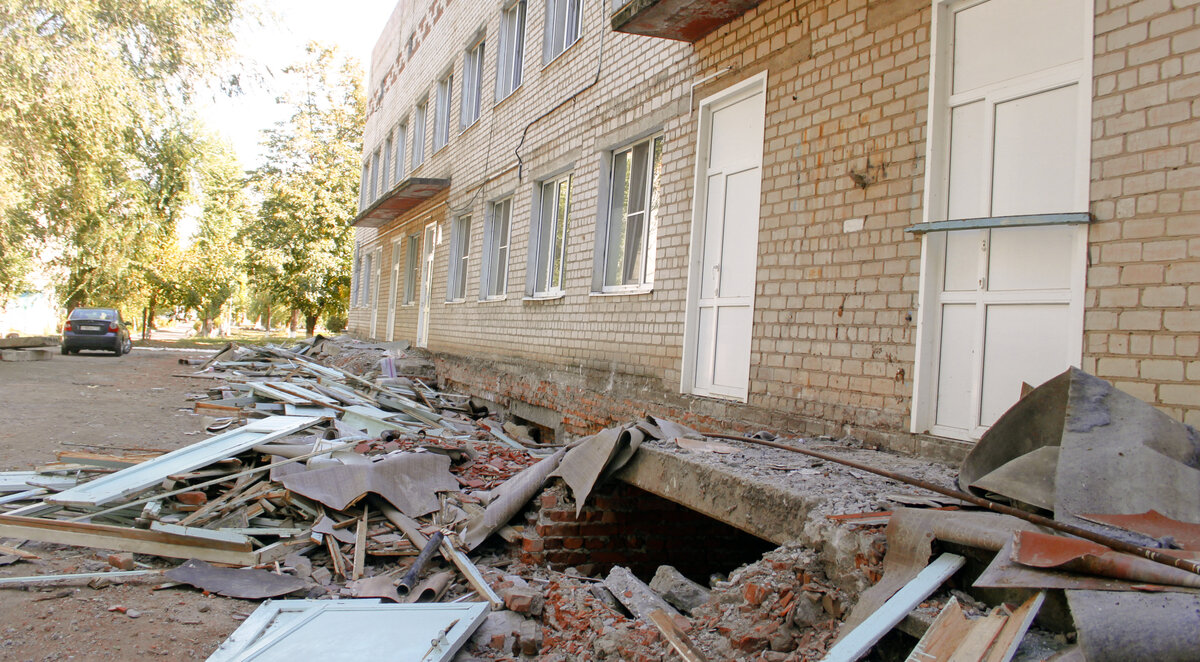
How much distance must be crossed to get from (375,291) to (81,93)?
836 cm

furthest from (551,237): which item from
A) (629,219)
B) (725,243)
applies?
(725,243)

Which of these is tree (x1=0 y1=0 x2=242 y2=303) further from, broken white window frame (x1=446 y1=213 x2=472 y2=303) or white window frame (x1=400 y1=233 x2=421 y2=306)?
broken white window frame (x1=446 y1=213 x2=472 y2=303)

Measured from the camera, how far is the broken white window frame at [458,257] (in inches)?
522

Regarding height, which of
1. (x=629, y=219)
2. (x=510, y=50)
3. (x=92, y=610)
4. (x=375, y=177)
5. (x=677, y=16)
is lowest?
(x=92, y=610)

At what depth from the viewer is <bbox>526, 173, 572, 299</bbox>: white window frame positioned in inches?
359

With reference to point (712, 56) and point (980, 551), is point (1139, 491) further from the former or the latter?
point (712, 56)

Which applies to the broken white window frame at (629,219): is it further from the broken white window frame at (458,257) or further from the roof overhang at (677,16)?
the broken white window frame at (458,257)

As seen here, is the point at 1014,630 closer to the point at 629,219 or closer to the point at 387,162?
the point at 629,219

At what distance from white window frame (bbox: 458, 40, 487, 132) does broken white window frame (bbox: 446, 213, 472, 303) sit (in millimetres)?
1706

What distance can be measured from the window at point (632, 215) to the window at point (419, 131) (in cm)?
983

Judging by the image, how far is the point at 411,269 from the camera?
16.9 m

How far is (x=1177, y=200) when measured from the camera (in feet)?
10.5

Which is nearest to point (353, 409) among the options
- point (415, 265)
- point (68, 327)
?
point (415, 265)

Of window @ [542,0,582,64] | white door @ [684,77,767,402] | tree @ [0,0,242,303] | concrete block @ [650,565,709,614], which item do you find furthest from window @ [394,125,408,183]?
concrete block @ [650,565,709,614]
